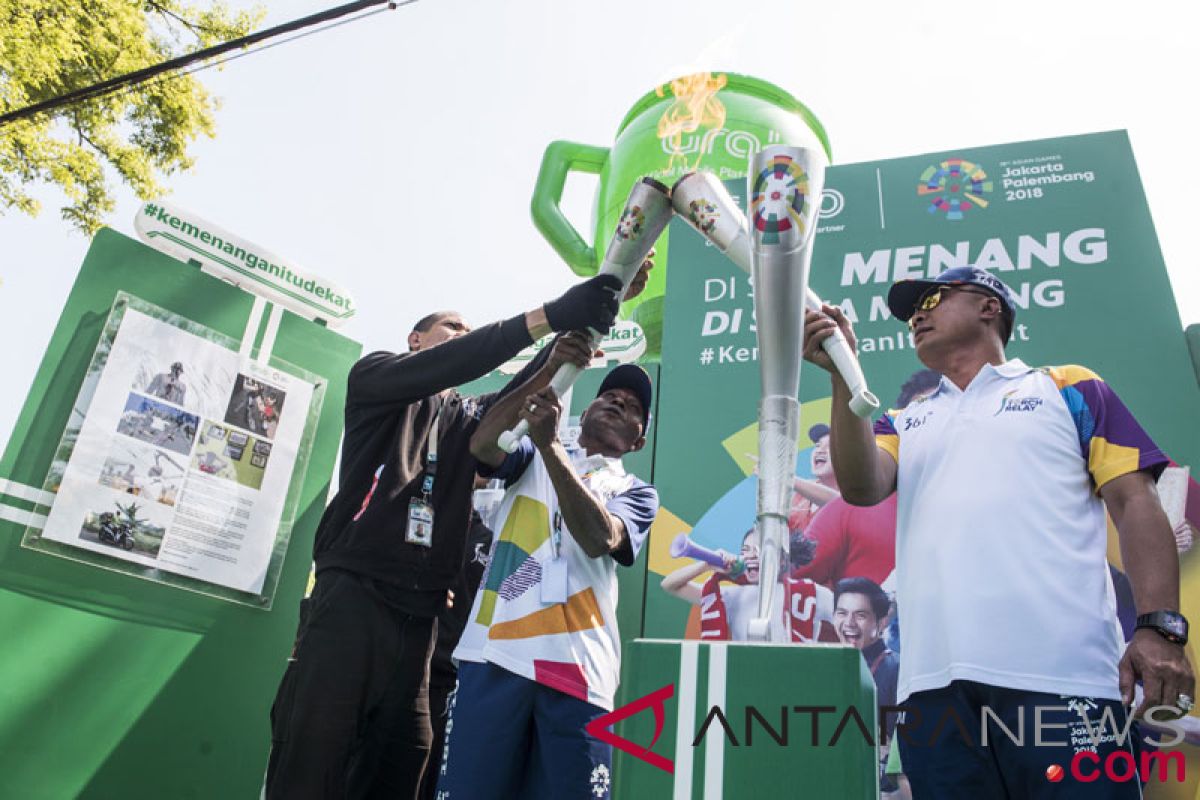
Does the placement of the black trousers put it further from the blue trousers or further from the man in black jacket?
the blue trousers

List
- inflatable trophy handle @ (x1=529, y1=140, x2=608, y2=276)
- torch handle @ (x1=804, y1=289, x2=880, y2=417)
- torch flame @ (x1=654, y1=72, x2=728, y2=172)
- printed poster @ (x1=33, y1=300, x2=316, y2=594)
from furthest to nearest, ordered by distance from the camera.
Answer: inflatable trophy handle @ (x1=529, y1=140, x2=608, y2=276)
torch flame @ (x1=654, y1=72, x2=728, y2=172)
printed poster @ (x1=33, y1=300, x2=316, y2=594)
torch handle @ (x1=804, y1=289, x2=880, y2=417)

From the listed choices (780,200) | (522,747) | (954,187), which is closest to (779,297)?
(780,200)

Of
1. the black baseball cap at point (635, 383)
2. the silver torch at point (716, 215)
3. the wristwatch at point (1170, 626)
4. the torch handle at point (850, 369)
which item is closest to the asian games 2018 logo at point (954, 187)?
the black baseball cap at point (635, 383)

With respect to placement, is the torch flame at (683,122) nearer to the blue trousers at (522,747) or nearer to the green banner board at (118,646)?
the green banner board at (118,646)

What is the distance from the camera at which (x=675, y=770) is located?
1.38 m

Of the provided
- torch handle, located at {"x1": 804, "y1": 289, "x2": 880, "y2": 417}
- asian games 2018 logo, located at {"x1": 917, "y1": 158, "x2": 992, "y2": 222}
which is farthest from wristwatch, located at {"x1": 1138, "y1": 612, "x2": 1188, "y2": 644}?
asian games 2018 logo, located at {"x1": 917, "y1": 158, "x2": 992, "y2": 222}

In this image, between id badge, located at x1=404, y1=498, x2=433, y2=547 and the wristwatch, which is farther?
id badge, located at x1=404, y1=498, x2=433, y2=547

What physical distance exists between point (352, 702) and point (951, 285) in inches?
80.3

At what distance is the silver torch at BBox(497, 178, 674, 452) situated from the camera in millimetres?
2352

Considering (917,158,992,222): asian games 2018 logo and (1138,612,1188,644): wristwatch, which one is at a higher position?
(917,158,992,222): asian games 2018 logo

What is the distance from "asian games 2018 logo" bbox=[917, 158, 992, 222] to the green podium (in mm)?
3240

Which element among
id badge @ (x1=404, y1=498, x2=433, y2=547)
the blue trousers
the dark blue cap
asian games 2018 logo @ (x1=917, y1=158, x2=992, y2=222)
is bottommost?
the blue trousers

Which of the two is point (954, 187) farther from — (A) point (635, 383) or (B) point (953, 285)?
(A) point (635, 383)

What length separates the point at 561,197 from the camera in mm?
6566
